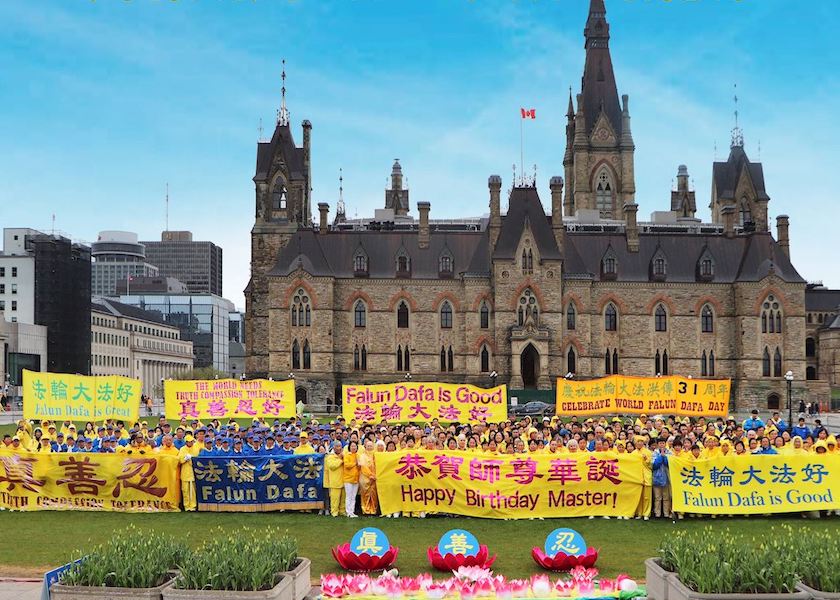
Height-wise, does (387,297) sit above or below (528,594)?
above

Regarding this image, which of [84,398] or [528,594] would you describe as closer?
[528,594]

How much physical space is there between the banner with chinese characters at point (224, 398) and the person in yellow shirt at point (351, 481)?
16.3 m

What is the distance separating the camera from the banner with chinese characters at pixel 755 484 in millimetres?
18812

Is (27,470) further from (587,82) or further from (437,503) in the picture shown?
(587,82)

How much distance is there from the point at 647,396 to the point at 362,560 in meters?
23.9

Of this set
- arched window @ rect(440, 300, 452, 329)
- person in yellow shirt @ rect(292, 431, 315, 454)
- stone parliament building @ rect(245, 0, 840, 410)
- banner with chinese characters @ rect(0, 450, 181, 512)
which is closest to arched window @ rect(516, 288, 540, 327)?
stone parliament building @ rect(245, 0, 840, 410)

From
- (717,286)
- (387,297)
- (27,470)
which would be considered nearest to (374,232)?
(387,297)

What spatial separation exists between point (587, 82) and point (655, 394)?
58.8m

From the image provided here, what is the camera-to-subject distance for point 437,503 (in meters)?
19.3

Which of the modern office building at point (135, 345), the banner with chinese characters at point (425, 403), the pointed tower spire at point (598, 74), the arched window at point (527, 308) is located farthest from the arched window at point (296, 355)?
→ the modern office building at point (135, 345)

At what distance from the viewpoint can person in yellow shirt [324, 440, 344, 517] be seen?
19.8 meters

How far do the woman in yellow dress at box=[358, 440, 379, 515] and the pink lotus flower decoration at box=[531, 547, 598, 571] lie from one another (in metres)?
6.25

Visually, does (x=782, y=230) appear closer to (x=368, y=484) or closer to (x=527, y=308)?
(x=527, y=308)

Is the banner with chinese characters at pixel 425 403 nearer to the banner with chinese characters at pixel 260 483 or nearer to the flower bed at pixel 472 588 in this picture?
the banner with chinese characters at pixel 260 483
